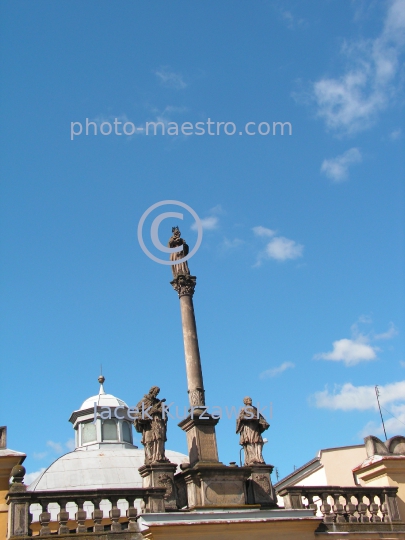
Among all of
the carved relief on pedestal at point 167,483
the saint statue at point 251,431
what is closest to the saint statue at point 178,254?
the saint statue at point 251,431

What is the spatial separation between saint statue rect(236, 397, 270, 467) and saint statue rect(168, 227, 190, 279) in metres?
4.70

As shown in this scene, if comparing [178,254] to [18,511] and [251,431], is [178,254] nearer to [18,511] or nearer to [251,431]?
[251,431]

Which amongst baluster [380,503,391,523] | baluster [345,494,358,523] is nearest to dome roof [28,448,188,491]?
baluster [345,494,358,523]

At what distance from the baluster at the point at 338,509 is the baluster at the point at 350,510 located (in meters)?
0.14

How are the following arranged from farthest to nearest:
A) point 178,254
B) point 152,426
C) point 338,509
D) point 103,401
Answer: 1. point 103,401
2. point 178,254
3. point 152,426
4. point 338,509

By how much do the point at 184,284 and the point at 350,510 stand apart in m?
7.55

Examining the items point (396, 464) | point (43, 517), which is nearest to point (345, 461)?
point (396, 464)

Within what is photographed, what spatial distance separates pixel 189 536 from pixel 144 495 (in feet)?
4.53

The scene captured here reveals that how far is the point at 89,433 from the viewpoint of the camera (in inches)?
1289

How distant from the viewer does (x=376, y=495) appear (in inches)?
579

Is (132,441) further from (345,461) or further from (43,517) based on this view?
(43,517)

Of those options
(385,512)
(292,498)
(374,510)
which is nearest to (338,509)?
(374,510)

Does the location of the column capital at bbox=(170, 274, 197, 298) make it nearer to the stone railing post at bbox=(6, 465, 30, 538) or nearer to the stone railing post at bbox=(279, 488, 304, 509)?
the stone railing post at bbox=(279, 488, 304, 509)

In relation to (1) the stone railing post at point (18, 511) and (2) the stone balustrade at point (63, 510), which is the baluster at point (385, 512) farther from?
(1) the stone railing post at point (18, 511)
